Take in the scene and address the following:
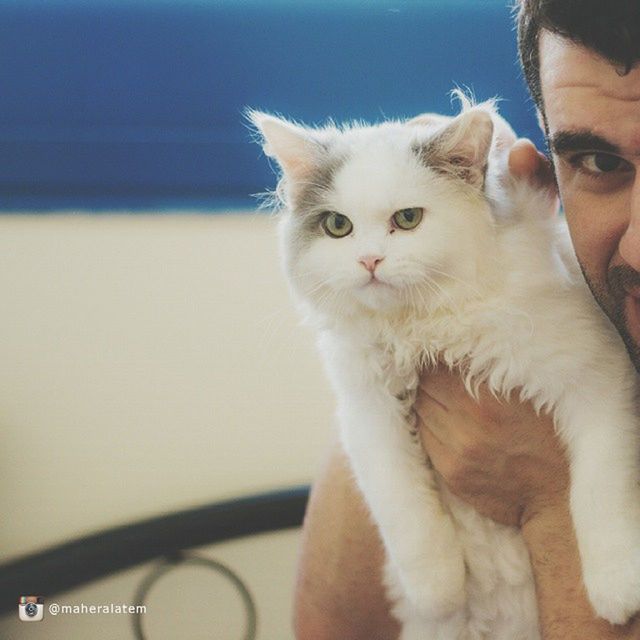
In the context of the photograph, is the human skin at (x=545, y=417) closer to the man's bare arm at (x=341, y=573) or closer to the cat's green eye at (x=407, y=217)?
the man's bare arm at (x=341, y=573)

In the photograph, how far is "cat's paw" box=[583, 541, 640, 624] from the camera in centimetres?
92

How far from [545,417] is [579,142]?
379mm

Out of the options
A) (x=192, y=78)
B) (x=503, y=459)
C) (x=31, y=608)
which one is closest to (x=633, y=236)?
(x=503, y=459)

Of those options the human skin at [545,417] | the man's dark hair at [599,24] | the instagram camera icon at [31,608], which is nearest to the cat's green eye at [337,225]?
the human skin at [545,417]

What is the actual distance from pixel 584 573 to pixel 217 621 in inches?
41.5

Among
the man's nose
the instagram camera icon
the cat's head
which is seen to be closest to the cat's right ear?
the cat's head

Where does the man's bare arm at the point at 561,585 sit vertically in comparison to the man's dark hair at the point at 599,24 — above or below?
below

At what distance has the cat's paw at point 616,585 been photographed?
92 cm

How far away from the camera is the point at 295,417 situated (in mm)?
1869

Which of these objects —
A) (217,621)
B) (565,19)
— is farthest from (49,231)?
(565,19)

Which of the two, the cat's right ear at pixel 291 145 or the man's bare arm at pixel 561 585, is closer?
the man's bare arm at pixel 561 585

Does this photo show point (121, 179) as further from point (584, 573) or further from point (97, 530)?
point (584, 573)

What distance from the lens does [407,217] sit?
1.09 m

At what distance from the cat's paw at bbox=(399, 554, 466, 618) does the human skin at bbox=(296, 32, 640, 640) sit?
0.10 m
